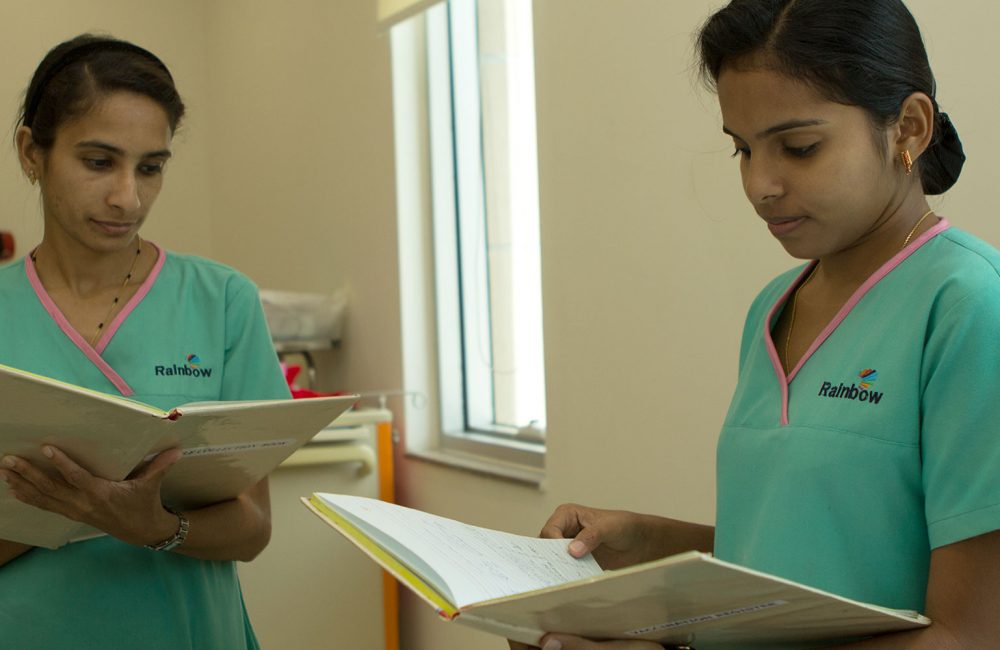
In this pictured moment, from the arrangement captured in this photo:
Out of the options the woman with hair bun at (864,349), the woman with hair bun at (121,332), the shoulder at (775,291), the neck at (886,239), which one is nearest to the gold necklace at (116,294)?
the woman with hair bun at (121,332)

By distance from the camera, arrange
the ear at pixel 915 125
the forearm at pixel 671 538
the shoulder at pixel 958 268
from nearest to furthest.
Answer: the shoulder at pixel 958 268 → the ear at pixel 915 125 → the forearm at pixel 671 538

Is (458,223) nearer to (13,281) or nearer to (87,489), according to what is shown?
(13,281)

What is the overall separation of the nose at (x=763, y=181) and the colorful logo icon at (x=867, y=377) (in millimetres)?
182

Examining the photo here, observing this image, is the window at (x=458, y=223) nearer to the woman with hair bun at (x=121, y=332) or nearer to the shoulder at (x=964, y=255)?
the woman with hair bun at (x=121, y=332)

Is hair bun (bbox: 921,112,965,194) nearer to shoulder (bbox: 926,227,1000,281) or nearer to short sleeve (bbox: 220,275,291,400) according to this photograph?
shoulder (bbox: 926,227,1000,281)

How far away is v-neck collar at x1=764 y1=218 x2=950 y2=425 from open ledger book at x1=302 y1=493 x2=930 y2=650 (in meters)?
0.22

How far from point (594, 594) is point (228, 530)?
818 millimetres

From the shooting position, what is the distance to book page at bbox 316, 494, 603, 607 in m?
0.80

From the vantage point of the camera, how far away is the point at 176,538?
1.34m

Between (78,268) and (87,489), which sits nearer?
(87,489)

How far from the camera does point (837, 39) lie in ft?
3.04

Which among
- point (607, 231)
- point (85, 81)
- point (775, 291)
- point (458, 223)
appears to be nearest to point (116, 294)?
point (85, 81)

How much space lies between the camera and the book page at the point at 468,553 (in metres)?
0.80

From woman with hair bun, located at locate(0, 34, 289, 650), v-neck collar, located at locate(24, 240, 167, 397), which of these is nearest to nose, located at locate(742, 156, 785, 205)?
woman with hair bun, located at locate(0, 34, 289, 650)
